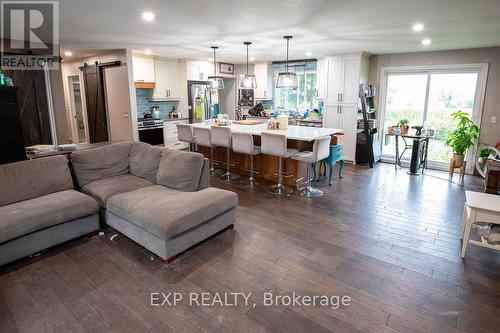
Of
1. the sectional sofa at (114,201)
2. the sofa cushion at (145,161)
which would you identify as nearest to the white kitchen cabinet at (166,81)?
the sofa cushion at (145,161)

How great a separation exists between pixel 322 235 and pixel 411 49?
4796 millimetres

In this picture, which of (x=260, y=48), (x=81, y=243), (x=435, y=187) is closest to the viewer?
(x=81, y=243)

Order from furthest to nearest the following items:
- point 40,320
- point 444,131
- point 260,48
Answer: point 444,131
point 260,48
point 40,320

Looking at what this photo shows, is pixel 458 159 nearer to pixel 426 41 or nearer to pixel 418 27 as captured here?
pixel 426 41

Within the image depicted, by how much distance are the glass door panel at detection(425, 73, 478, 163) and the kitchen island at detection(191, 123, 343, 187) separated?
8.95 ft

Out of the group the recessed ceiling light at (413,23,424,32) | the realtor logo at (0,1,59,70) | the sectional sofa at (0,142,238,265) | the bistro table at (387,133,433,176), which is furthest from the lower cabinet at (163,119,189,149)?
the recessed ceiling light at (413,23,424,32)

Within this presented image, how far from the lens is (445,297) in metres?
2.32

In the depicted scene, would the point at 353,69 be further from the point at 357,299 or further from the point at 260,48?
the point at 357,299

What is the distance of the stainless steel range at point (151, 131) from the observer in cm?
665

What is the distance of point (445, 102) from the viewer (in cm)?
630

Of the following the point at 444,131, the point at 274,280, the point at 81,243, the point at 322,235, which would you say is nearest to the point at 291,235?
the point at 322,235

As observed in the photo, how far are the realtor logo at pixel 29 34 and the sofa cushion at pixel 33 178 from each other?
1.66 m

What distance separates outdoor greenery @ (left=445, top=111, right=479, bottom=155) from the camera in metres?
5.49

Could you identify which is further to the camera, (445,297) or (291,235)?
(291,235)
